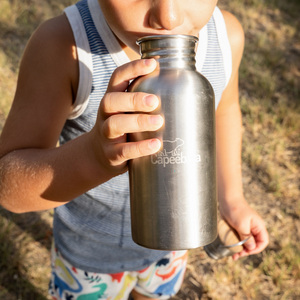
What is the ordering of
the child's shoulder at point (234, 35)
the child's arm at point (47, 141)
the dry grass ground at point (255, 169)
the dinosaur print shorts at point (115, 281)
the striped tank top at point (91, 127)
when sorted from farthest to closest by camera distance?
1. the dry grass ground at point (255, 169)
2. the dinosaur print shorts at point (115, 281)
3. the child's shoulder at point (234, 35)
4. the striped tank top at point (91, 127)
5. the child's arm at point (47, 141)

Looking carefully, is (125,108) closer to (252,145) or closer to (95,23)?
(95,23)

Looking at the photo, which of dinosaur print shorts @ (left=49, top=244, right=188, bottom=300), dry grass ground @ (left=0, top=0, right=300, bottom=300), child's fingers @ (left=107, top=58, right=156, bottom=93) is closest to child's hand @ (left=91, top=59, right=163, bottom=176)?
child's fingers @ (left=107, top=58, right=156, bottom=93)

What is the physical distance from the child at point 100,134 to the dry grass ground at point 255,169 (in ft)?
2.25

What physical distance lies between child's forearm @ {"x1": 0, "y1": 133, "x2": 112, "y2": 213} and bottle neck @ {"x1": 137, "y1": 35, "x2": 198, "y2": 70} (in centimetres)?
27

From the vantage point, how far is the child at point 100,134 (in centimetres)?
→ 74

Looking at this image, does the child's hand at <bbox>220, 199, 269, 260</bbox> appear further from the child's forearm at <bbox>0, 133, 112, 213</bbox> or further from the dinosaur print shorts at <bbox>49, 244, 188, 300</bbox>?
the child's forearm at <bbox>0, 133, 112, 213</bbox>

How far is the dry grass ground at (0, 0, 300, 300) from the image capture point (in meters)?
2.13

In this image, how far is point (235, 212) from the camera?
1429mm

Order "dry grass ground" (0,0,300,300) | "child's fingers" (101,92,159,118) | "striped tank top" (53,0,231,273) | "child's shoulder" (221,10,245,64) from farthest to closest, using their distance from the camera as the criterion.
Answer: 1. "dry grass ground" (0,0,300,300)
2. "child's shoulder" (221,10,245,64)
3. "striped tank top" (53,0,231,273)
4. "child's fingers" (101,92,159,118)

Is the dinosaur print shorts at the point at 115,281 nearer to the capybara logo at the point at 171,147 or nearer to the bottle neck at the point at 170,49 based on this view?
the capybara logo at the point at 171,147

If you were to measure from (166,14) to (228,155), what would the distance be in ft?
2.93

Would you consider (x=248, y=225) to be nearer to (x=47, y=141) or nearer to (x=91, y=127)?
(x=91, y=127)

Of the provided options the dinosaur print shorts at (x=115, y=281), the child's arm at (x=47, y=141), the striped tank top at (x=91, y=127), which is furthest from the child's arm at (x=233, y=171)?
the child's arm at (x=47, y=141)

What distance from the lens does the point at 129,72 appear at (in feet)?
2.33
